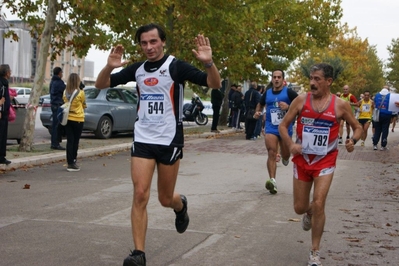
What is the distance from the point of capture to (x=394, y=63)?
70.9 m

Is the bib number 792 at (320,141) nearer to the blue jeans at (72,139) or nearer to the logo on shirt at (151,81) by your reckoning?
the logo on shirt at (151,81)

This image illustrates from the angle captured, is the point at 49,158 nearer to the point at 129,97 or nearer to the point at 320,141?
the point at 129,97

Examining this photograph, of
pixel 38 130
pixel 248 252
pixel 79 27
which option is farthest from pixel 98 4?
pixel 38 130

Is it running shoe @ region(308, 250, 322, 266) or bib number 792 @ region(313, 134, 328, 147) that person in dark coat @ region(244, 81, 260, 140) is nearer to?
bib number 792 @ region(313, 134, 328, 147)

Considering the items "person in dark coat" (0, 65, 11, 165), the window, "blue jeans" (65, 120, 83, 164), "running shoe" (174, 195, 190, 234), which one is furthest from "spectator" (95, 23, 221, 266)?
the window

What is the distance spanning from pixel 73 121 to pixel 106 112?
867 centimetres

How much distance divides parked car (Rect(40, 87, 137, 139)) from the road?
7.47 m

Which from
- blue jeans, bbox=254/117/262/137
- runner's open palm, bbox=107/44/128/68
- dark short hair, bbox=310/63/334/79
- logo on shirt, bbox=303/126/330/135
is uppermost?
dark short hair, bbox=310/63/334/79

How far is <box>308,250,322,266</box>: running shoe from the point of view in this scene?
Result: 6316 mm

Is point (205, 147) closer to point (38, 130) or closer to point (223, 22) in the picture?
point (223, 22)

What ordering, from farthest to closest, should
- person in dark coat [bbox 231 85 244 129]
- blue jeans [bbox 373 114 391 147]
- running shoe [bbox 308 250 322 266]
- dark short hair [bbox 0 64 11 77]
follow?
person in dark coat [bbox 231 85 244 129] < blue jeans [bbox 373 114 391 147] < dark short hair [bbox 0 64 11 77] < running shoe [bbox 308 250 322 266]

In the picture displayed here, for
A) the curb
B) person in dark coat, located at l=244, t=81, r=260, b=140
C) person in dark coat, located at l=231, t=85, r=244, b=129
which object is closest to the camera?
the curb

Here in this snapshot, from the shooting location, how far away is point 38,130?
27.7 metres

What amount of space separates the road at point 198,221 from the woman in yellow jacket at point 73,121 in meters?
0.31
